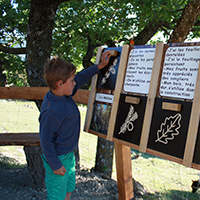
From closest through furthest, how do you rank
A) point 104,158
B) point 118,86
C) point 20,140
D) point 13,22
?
1. point 118,86
2. point 20,140
3. point 104,158
4. point 13,22

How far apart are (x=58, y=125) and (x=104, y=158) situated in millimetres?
2757

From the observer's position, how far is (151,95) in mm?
1877

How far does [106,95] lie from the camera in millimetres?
2307

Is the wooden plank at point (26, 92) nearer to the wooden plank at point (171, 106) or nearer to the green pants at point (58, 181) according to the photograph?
the green pants at point (58, 181)

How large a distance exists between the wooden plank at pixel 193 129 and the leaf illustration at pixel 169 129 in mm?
108

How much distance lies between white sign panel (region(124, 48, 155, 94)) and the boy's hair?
570 millimetres

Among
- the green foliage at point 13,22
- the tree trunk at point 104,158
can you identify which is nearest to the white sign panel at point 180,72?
the tree trunk at point 104,158

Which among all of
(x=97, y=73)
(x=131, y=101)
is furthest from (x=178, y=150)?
(x=97, y=73)

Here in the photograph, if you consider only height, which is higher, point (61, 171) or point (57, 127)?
point (57, 127)

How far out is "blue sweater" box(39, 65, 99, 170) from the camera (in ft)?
6.03

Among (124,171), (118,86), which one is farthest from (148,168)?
(118,86)

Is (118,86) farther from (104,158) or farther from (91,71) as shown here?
(104,158)

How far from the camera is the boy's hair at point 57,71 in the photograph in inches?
74.7

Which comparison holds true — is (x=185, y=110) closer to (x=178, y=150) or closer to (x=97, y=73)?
(x=178, y=150)
